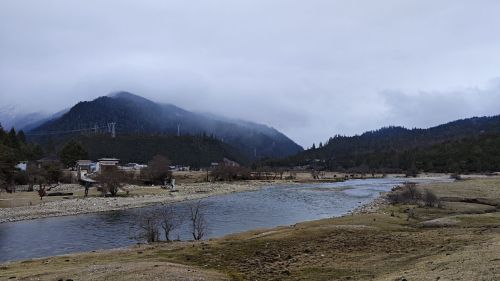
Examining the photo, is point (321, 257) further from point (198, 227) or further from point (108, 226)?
point (108, 226)

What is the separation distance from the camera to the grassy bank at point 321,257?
861 inches

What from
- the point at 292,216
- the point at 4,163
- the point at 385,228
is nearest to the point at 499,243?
the point at 385,228

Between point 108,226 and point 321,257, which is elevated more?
point 321,257

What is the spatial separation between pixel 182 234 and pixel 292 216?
2082 cm

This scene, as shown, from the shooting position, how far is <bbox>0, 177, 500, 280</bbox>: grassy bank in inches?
861

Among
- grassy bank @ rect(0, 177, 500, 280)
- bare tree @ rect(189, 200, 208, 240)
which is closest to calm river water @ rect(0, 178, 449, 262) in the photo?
bare tree @ rect(189, 200, 208, 240)

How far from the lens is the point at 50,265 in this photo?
2986 centimetres

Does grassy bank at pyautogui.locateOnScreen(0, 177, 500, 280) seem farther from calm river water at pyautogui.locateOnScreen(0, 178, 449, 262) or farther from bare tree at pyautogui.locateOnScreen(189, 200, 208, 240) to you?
calm river water at pyautogui.locateOnScreen(0, 178, 449, 262)

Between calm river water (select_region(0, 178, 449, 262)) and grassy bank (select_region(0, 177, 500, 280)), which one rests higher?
grassy bank (select_region(0, 177, 500, 280))

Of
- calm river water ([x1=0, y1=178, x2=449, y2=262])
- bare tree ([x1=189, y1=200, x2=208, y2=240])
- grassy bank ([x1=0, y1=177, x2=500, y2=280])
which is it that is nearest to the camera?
grassy bank ([x1=0, y1=177, x2=500, y2=280])

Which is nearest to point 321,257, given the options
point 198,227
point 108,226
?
point 198,227

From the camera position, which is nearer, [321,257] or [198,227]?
[321,257]

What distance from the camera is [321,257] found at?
28.5m

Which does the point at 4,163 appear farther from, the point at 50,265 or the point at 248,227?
the point at 50,265
